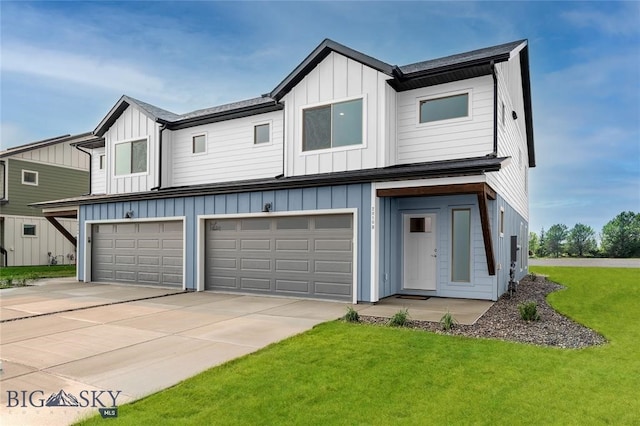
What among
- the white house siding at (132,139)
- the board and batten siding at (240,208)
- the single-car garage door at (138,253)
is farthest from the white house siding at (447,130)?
the white house siding at (132,139)

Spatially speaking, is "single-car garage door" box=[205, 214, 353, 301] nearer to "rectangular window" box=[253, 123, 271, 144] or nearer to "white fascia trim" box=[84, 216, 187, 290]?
"white fascia trim" box=[84, 216, 187, 290]

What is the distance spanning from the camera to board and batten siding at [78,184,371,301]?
9.43 metres

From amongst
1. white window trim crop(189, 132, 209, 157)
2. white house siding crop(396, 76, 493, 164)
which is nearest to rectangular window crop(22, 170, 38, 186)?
white window trim crop(189, 132, 209, 157)

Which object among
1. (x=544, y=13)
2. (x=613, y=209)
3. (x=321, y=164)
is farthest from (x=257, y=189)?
(x=613, y=209)

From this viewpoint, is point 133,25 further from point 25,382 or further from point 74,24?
point 25,382

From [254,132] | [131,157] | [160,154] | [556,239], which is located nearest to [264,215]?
[254,132]

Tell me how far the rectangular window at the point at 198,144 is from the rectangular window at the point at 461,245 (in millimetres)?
Result: 8405

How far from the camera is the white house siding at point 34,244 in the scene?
2056 centimetres

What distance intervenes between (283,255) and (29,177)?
18.3 m

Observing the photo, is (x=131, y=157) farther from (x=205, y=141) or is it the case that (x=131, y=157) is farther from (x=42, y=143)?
(x=42, y=143)

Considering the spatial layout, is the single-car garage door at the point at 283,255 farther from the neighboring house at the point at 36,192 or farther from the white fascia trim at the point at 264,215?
the neighboring house at the point at 36,192

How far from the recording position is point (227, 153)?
43.2 feet

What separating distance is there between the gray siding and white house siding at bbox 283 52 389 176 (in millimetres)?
17275

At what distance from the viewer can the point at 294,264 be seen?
1052 centimetres
